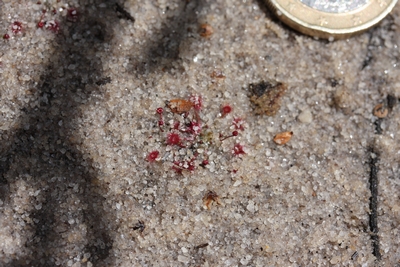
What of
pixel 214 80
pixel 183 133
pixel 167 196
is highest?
pixel 214 80

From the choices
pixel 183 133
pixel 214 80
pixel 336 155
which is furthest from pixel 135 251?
pixel 336 155

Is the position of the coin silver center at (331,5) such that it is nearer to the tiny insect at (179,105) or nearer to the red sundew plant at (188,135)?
the red sundew plant at (188,135)

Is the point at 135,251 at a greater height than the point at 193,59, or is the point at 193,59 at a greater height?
the point at 193,59

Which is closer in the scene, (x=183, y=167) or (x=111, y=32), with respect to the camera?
(x=183, y=167)

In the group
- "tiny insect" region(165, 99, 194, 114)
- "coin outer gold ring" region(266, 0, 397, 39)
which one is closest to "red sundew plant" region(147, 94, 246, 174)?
"tiny insect" region(165, 99, 194, 114)

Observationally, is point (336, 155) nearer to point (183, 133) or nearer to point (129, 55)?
point (183, 133)

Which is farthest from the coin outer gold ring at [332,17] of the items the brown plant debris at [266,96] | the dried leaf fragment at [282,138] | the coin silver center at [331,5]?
the dried leaf fragment at [282,138]

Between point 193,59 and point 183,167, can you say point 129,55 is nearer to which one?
point 193,59
